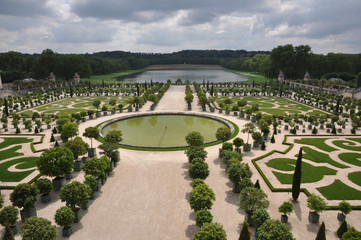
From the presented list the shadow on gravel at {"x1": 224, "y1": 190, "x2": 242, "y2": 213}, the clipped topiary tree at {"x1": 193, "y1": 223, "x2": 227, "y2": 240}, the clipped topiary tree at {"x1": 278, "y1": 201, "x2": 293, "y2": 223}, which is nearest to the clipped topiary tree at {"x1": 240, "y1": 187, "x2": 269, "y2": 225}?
the clipped topiary tree at {"x1": 278, "y1": 201, "x2": 293, "y2": 223}

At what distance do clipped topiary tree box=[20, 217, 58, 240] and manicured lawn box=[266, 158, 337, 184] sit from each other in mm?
20489

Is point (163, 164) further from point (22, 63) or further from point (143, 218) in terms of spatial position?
point (22, 63)

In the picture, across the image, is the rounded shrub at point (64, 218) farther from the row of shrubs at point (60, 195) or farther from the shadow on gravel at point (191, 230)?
the shadow on gravel at point (191, 230)

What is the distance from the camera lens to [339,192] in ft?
73.1

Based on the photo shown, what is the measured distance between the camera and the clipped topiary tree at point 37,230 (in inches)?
562

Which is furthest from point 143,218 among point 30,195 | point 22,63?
point 22,63

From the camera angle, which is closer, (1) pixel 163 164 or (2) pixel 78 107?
(1) pixel 163 164

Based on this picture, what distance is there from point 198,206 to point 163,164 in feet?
35.1

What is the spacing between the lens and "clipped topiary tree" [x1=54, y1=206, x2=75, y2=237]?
16281 mm

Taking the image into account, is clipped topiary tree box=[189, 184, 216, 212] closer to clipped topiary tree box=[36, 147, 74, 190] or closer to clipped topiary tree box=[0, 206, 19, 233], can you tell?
clipped topiary tree box=[36, 147, 74, 190]

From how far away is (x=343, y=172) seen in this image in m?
26.2

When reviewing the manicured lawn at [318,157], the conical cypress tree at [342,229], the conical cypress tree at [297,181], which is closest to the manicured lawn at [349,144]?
the manicured lawn at [318,157]

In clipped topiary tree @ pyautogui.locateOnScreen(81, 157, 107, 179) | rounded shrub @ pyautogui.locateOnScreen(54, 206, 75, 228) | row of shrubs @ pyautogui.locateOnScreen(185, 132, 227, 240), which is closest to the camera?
row of shrubs @ pyautogui.locateOnScreen(185, 132, 227, 240)

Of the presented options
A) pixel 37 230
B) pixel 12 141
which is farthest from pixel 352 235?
pixel 12 141
